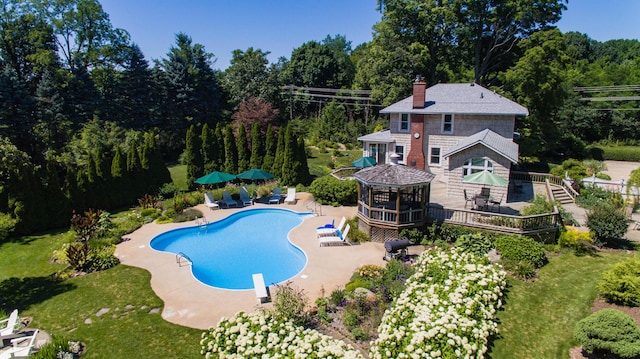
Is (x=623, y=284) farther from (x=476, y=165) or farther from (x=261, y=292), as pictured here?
(x=261, y=292)

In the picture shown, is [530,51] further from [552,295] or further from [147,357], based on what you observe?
[147,357]

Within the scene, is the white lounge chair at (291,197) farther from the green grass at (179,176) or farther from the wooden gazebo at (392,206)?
the green grass at (179,176)

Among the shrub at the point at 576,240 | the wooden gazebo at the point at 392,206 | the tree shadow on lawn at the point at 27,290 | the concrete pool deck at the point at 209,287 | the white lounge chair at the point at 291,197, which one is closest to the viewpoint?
the concrete pool deck at the point at 209,287

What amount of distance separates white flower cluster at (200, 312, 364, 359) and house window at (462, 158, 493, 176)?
589 inches

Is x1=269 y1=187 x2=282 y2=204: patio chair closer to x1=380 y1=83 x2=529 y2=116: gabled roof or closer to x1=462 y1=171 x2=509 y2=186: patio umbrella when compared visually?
x1=380 y1=83 x2=529 y2=116: gabled roof

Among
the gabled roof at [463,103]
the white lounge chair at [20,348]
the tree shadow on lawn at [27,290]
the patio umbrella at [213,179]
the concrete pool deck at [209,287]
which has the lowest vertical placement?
the tree shadow on lawn at [27,290]

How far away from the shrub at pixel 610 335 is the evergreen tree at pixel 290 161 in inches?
833

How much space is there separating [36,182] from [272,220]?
12.8 metres

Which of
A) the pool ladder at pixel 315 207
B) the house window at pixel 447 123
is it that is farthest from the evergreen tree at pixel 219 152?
the house window at pixel 447 123

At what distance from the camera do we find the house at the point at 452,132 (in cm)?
2102

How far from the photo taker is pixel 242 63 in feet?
159

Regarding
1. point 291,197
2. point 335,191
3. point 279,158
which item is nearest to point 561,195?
point 335,191

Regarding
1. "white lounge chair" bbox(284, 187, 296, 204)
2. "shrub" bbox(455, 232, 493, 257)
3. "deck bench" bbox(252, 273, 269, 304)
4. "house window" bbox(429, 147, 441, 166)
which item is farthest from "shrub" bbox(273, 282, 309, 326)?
"house window" bbox(429, 147, 441, 166)

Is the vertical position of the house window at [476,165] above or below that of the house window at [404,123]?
below
